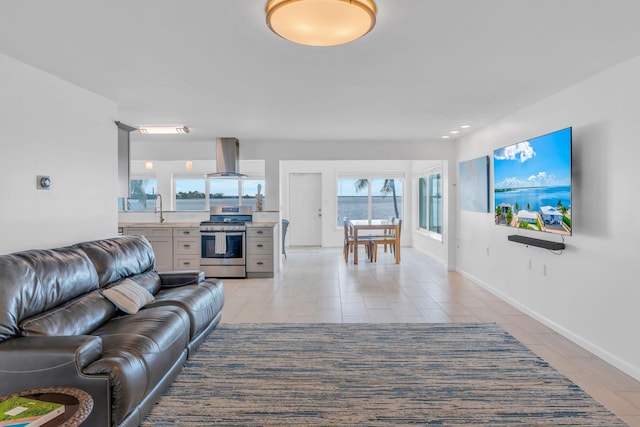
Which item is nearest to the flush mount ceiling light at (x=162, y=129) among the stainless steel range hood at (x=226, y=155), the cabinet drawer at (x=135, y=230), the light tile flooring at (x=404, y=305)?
the stainless steel range hood at (x=226, y=155)

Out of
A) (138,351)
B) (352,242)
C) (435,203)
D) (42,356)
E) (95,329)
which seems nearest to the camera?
(42,356)

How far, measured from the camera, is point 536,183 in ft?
12.4

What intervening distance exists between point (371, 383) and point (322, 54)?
2.39 m

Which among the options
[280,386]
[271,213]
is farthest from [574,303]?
[271,213]

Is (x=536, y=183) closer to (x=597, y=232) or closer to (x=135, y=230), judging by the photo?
(x=597, y=232)

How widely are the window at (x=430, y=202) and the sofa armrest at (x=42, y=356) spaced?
7057mm

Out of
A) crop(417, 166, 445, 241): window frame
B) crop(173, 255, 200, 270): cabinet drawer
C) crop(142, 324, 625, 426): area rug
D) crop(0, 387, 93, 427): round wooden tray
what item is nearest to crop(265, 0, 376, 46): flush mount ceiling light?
crop(0, 387, 93, 427): round wooden tray

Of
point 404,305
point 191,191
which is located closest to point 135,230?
point 191,191

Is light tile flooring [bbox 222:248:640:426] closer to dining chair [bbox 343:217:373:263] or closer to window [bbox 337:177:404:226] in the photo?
dining chair [bbox 343:217:373:263]

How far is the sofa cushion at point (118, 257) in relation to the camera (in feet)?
9.70

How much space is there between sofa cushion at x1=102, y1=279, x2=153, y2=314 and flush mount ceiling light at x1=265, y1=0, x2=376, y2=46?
7.28ft

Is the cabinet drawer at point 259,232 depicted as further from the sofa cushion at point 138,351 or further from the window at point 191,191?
the window at point 191,191

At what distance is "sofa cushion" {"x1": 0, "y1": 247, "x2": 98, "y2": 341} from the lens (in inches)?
80.7

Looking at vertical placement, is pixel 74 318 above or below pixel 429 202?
below
